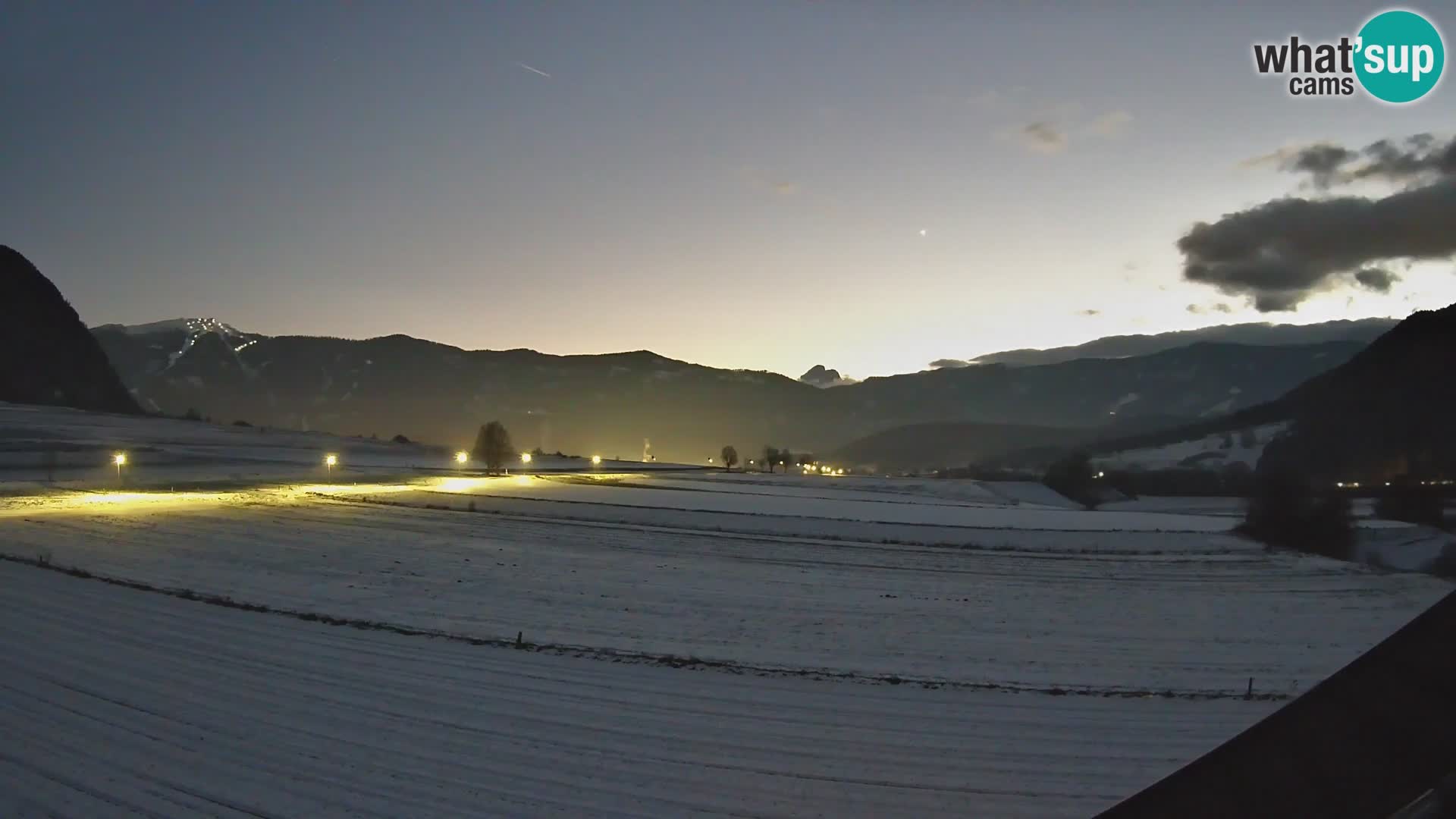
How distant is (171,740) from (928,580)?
2630 cm

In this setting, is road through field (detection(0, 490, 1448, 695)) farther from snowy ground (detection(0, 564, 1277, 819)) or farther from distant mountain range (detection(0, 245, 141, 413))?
distant mountain range (detection(0, 245, 141, 413))

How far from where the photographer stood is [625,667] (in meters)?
18.5

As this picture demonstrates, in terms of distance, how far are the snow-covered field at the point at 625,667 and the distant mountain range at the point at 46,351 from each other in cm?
14571

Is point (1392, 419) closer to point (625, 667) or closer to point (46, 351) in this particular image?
point (625, 667)

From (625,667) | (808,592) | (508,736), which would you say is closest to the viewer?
(508,736)

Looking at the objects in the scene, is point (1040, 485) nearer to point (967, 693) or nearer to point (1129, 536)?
point (1129, 536)

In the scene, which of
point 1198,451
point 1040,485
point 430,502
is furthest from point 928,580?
point 1198,451

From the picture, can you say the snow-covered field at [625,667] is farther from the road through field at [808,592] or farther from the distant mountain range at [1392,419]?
the distant mountain range at [1392,419]

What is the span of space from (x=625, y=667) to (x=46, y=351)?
8065 inches

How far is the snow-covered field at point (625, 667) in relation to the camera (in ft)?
39.9

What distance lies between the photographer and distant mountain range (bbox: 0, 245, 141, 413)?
15725cm

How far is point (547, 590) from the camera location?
1105 inches

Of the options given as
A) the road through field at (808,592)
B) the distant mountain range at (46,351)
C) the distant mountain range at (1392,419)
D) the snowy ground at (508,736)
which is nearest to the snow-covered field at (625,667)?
the snowy ground at (508,736)

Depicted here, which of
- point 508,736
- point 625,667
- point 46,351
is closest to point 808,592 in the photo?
point 625,667
